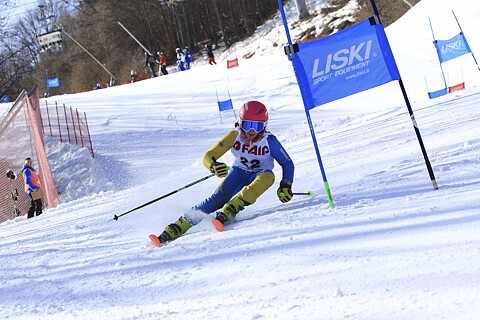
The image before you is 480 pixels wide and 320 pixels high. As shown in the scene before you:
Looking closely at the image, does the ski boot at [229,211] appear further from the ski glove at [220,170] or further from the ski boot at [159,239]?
the ski boot at [159,239]

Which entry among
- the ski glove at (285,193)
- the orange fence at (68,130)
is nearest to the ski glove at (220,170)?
the ski glove at (285,193)

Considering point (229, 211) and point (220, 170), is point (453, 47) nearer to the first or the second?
point (220, 170)

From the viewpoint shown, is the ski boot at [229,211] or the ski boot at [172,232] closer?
the ski boot at [172,232]

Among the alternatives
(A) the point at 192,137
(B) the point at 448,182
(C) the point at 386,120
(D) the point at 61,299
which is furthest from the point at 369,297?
(A) the point at 192,137

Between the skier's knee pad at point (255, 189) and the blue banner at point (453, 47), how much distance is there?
11.2 m

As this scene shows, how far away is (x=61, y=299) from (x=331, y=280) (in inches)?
66.7

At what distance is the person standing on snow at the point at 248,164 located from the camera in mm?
5613

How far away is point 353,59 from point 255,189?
1484mm

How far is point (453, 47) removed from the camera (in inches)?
618

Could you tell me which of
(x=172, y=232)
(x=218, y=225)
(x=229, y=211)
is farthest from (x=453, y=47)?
(x=172, y=232)

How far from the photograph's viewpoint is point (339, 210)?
4879 mm

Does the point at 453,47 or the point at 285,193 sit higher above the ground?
the point at 453,47

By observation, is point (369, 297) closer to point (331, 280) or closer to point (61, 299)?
point (331, 280)

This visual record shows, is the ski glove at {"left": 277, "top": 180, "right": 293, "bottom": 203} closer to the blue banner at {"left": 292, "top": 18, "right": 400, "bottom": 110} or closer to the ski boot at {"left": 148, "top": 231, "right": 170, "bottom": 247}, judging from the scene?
the blue banner at {"left": 292, "top": 18, "right": 400, "bottom": 110}
